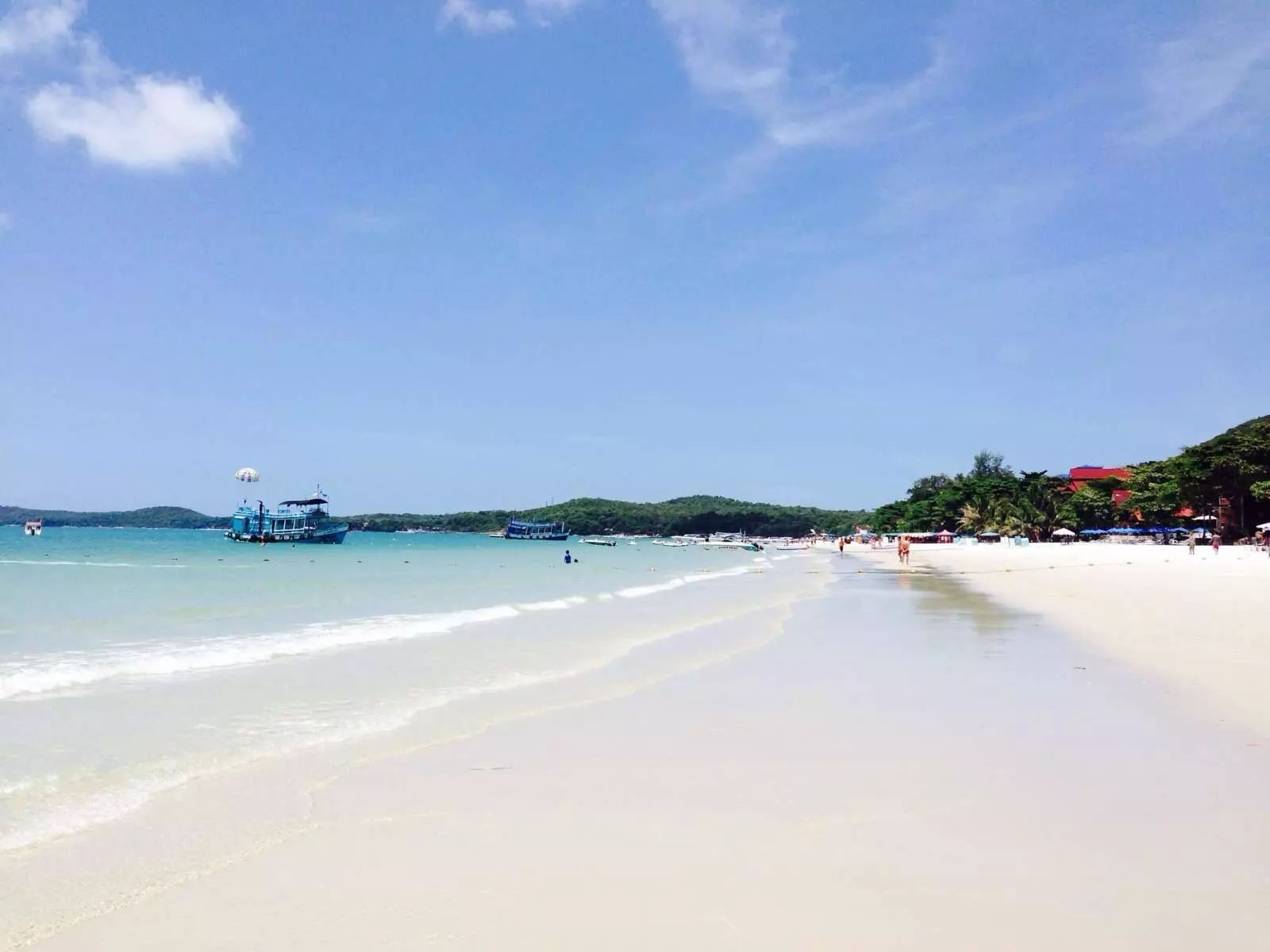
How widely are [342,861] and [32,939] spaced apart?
1.32 metres

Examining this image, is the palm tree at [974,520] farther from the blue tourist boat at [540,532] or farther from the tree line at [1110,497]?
the blue tourist boat at [540,532]

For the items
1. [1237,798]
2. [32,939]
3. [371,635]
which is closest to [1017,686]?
[1237,798]

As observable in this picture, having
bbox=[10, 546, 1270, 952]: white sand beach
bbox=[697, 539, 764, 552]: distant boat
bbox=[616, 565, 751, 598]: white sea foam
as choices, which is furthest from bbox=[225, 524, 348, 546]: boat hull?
bbox=[10, 546, 1270, 952]: white sand beach

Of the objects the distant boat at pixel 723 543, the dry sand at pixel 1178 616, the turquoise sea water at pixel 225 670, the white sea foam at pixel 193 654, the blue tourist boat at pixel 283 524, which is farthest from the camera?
the distant boat at pixel 723 543

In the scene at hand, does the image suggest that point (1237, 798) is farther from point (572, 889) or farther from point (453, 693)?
point (453, 693)

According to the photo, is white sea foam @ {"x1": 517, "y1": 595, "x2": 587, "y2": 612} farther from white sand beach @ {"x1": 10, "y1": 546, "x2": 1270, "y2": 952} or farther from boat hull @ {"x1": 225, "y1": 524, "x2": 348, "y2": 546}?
boat hull @ {"x1": 225, "y1": 524, "x2": 348, "y2": 546}

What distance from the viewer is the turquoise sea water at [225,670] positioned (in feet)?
21.1

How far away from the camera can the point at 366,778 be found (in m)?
6.14

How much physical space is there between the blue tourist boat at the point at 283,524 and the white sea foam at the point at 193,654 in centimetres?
8759

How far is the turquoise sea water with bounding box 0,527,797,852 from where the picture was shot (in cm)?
643

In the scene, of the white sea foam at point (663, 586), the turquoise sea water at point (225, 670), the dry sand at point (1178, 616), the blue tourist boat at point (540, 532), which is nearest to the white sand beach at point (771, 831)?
the dry sand at point (1178, 616)

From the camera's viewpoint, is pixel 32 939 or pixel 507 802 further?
pixel 507 802

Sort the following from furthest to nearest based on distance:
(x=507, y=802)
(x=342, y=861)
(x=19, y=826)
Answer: (x=507, y=802) < (x=19, y=826) < (x=342, y=861)

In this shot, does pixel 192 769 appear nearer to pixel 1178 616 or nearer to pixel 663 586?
pixel 1178 616
